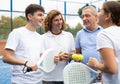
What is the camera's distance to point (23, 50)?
260 cm

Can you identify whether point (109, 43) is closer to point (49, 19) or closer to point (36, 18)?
point (36, 18)

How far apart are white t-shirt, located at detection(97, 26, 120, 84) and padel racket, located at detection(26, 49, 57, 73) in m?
0.70

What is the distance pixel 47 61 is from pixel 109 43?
866 mm

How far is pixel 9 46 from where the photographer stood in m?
2.50

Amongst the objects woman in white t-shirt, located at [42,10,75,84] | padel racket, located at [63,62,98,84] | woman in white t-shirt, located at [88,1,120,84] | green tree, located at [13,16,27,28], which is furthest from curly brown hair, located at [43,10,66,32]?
green tree, located at [13,16,27,28]

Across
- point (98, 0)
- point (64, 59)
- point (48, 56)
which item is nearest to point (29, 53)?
point (48, 56)

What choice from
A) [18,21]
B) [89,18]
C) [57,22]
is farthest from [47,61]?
[18,21]

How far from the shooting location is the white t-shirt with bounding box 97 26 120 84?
187cm

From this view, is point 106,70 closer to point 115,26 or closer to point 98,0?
point 115,26

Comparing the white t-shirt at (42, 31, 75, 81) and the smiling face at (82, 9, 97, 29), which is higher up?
the smiling face at (82, 9, 97, 29)

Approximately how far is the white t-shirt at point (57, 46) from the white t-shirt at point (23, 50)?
249 mm

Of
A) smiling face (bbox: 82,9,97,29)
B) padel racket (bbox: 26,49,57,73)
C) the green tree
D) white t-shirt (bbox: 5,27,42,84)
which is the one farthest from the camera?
the green tree

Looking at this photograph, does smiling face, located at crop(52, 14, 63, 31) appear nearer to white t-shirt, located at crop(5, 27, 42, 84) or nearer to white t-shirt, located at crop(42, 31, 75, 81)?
white t-shirt, located at crop(42, 31, 75, 81)

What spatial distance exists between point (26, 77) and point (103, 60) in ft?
3.36
